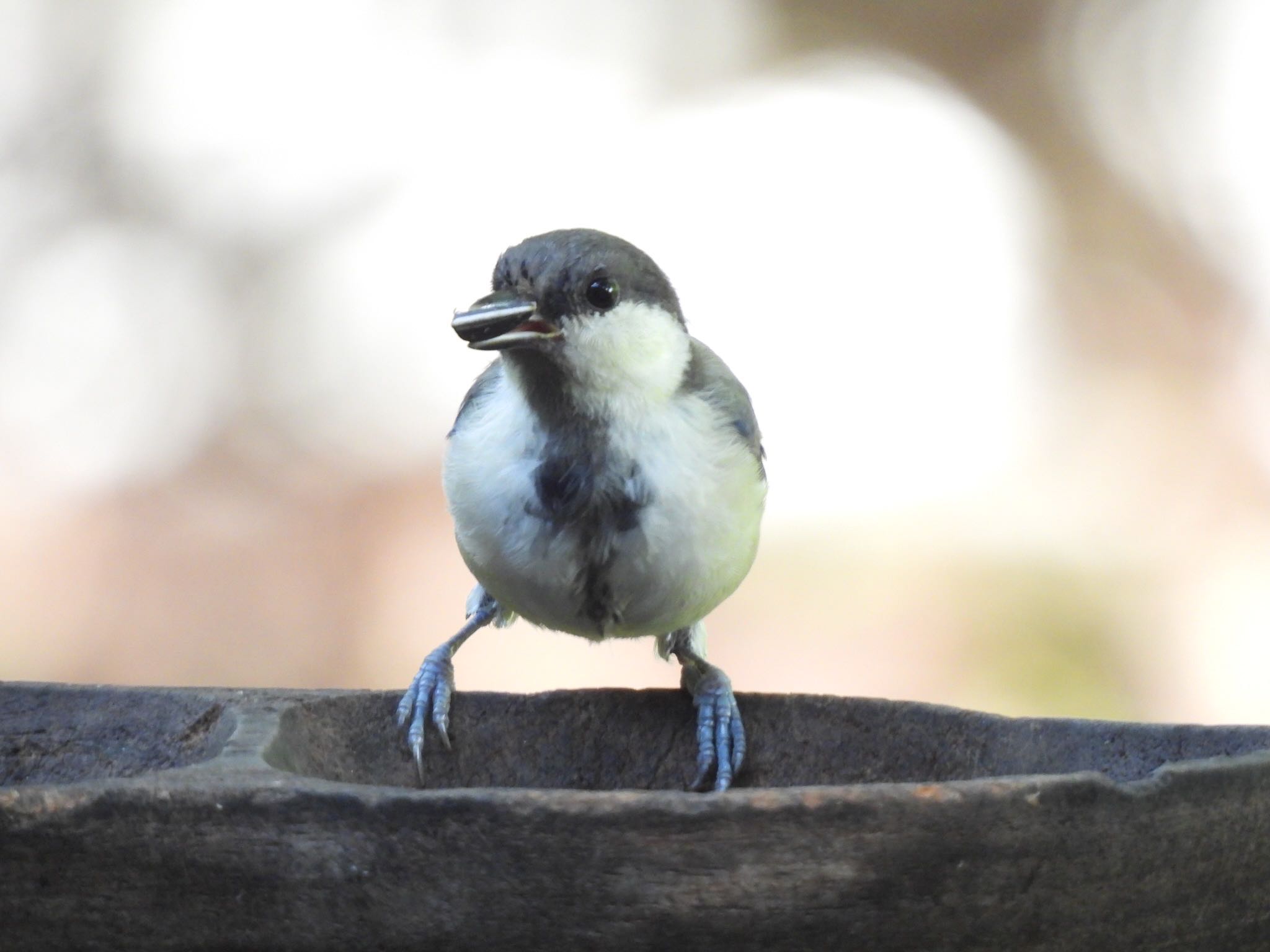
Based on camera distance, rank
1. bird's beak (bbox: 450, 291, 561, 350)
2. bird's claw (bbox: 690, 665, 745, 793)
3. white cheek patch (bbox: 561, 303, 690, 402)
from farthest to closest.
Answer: bird's claw (bbox: 690, 665, 745, 793)
white cheek patch (bbox: 561, 303, 690, 402)
bird's beak (bbox: 450, 291, 561, 350)

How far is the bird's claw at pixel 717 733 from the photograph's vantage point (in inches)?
65.6

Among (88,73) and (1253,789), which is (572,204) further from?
(1253,789)

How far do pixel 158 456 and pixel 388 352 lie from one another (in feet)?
1.70

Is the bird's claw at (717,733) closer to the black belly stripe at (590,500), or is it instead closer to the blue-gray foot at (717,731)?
the blue-gray foot at (717,731)

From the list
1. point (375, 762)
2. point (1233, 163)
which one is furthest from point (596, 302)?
point (1233, 163)

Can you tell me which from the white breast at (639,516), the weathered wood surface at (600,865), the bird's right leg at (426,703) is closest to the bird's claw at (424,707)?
the bird's right leg at (426,703)

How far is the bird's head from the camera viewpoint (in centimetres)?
149

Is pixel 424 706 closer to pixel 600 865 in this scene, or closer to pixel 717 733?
pixel 717 733

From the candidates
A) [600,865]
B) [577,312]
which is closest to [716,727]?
[577,312]

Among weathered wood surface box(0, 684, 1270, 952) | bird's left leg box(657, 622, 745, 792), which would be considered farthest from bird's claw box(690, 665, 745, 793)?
weathered wood surface box(0, 684, 1270, 952)

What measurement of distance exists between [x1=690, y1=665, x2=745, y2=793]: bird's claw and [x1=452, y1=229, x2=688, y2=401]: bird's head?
0.35 m

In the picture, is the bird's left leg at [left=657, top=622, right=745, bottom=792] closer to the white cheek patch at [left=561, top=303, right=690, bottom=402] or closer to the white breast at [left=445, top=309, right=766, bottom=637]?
the white breast at [left=445, top=309, right=766, bottom=637]

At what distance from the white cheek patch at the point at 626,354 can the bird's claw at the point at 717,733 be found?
1.11 ft

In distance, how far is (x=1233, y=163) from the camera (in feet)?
10.8
